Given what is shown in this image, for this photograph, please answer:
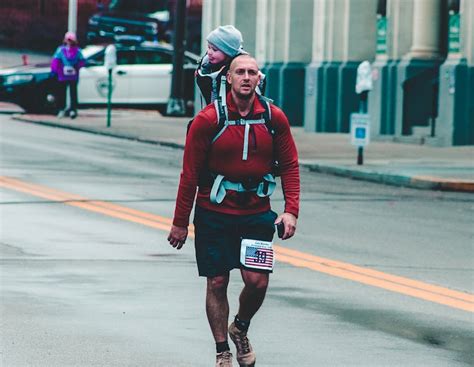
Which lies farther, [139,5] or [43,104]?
[139,5]

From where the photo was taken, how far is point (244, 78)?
7.67 metres

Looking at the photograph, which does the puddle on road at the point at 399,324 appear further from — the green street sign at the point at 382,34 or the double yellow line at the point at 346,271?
the green street sign at the point at 382,34

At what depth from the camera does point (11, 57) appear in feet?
182

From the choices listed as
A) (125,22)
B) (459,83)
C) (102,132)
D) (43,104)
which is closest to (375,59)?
(459,83)

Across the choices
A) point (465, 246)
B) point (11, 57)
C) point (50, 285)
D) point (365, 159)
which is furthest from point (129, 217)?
point (11, 57)

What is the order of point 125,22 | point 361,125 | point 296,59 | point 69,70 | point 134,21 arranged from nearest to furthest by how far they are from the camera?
1. point 361,125
2. point 69,70
3. point 296,59
4. point 125,22
5. point 134,21

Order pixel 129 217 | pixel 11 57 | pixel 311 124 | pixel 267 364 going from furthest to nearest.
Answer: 1. pixel 11 57
2. pixel 311 124
3. pixel 129 217
4. pixel 267 364

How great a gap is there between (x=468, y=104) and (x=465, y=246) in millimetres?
14103

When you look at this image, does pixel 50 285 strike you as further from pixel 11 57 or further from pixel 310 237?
pixel 11 57

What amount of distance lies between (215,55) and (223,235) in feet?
3.03

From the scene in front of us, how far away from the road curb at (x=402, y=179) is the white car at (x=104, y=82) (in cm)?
1368

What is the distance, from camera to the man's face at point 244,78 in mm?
7668

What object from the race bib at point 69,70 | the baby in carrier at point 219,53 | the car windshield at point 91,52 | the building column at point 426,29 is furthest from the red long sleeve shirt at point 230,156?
the car windshield at point 91,52

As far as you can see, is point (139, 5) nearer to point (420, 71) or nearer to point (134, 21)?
point (134, 21)
